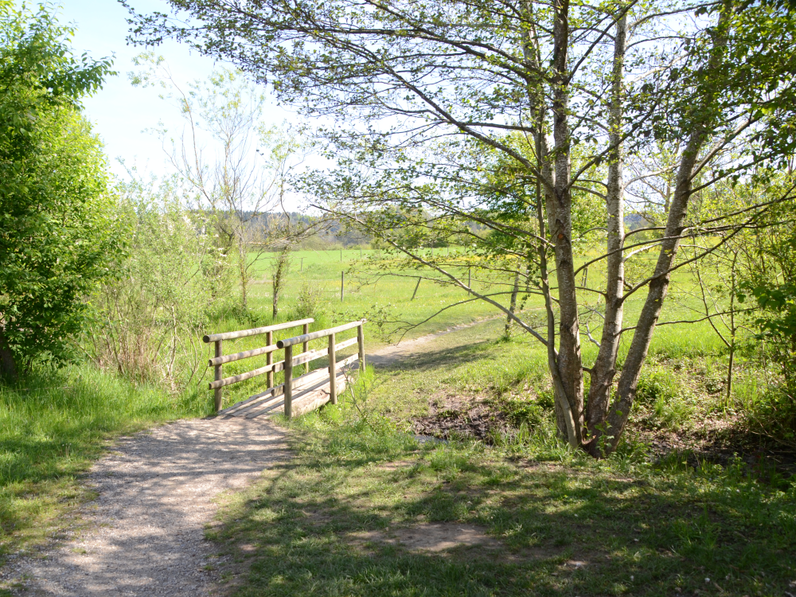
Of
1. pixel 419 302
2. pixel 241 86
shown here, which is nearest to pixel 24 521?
pixel 241 86

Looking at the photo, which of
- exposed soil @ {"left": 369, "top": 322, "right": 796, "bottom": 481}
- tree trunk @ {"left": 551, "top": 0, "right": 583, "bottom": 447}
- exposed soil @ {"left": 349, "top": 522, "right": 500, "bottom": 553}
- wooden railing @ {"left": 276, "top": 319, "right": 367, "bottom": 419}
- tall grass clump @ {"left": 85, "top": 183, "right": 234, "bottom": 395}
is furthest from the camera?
tall grass clump @ {"left": 85, "top": 183, "right": 234, "bottom": 395}

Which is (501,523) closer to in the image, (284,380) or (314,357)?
(284,380)

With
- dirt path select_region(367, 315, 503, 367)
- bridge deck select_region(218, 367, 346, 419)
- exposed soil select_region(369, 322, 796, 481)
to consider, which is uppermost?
Answer: bridge deck select_region(218, 367, 346, 419)

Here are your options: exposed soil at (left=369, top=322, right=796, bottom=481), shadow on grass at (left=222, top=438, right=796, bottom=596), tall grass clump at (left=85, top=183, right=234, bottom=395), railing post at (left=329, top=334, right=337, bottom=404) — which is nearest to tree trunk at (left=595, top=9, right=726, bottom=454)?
exposed soil at (left=369, top=322, right=796, bottom=481)

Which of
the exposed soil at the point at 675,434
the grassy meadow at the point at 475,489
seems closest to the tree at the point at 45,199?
the grassy meadow at the point at 475,489

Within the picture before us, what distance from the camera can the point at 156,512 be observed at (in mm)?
4711

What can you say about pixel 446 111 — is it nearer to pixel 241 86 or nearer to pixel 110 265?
pixel 110 265

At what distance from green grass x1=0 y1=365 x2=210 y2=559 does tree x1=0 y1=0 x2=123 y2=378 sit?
0.68m

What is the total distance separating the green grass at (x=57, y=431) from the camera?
172 inches

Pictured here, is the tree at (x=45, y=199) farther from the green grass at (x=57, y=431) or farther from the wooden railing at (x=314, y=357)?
the wooden railing at (x=314, y=357)

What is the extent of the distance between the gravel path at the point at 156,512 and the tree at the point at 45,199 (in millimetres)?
2578

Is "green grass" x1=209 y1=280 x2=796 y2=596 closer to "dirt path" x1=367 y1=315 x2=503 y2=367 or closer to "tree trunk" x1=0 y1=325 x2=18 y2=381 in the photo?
"tree trunk" x1=0 y1=325 x2=18 y2=381

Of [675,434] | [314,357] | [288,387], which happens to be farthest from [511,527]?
[314,357]

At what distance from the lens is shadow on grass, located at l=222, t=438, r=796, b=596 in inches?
132
